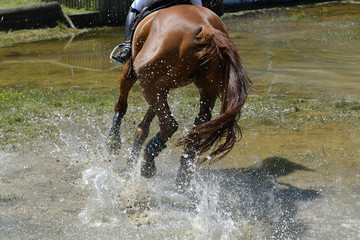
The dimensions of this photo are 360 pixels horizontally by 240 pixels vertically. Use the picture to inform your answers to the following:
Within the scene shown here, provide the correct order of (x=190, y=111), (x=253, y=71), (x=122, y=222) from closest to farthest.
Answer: (x=122, y=222) → (x=190, y=111) → (x=253, y=71)

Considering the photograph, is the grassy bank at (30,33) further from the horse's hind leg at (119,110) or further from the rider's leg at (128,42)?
the rider's leg at (128,42)

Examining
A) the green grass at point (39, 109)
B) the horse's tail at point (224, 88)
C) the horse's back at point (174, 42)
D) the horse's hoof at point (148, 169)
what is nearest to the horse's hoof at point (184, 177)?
the horse's hoof at point (148, 169)

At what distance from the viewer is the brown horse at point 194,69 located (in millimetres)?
4160

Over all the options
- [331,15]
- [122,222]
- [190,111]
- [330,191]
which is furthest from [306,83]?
[331,15]

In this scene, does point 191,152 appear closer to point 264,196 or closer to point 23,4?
point 264,196

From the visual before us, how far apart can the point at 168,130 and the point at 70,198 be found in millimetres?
1101

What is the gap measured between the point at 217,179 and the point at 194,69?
1.38 meters

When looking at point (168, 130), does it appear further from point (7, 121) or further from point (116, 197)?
Result: point (7, 121)

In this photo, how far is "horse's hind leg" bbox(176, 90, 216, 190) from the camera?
15.1 ft

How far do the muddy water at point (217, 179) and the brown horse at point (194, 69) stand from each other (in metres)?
0.56

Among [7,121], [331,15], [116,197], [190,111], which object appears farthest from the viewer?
[331,15]

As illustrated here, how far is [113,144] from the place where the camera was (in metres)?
5.60

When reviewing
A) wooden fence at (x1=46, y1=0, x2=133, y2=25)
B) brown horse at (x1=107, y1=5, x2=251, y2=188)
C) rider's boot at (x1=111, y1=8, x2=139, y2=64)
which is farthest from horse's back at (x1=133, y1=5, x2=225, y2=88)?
wooden fence at (x1=46, y1=0, x2=133, y2=25)

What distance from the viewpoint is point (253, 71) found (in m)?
9.50
